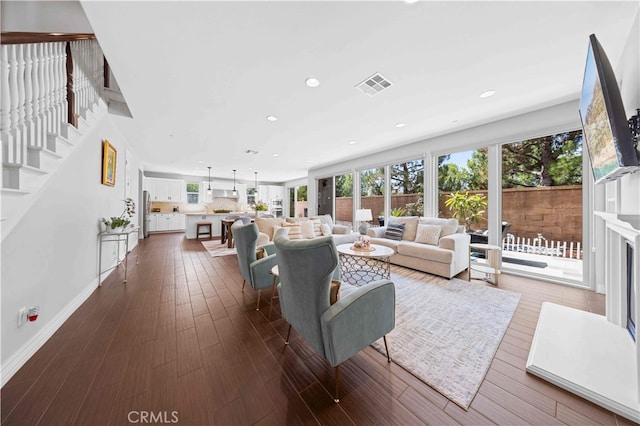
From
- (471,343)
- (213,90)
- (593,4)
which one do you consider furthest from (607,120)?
(213,90)

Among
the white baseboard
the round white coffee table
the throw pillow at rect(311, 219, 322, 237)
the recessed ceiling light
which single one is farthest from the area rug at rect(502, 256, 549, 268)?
the white baseboard

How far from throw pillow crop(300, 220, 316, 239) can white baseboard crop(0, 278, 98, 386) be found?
10.8 feet

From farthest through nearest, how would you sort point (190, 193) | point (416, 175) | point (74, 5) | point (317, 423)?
point (190, 193) → point (416, 175) → point (74, 5) → point (317, 423)

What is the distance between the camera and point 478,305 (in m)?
2.43

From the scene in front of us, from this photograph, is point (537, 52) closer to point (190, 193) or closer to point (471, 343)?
point (471, 343)

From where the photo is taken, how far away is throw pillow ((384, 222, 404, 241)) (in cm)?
431

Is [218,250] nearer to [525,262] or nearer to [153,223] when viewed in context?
[153,223]

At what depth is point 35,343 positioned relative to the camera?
1637 millimetres

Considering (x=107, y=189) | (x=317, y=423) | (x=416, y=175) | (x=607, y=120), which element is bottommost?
(x=317, y=423)

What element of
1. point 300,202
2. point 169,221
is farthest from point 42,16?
point 300,202

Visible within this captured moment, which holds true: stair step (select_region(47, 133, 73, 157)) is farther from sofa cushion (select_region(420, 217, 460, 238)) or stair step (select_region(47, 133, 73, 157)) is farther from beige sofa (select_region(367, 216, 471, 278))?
sofa cushion (select_region(420, 217, 460, 238))

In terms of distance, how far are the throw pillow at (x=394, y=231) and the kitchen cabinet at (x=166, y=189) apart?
337 inches

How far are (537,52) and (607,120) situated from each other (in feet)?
4.04
